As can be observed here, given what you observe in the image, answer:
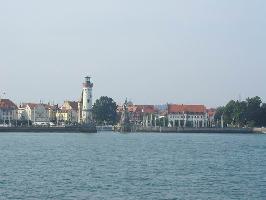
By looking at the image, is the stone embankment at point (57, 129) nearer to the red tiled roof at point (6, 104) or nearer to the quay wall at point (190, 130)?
the quay wall at point (190, 130)

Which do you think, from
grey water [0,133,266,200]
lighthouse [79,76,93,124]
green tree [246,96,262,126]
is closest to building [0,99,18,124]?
lighthouse [79,76,93,124]

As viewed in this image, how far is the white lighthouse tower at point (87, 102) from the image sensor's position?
155712 mm

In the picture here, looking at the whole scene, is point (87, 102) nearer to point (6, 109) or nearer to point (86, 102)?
point (86, 102)

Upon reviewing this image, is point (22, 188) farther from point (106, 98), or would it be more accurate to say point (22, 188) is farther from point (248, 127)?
point (106, 98)

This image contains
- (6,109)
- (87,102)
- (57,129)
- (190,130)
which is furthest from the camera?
(6,109)

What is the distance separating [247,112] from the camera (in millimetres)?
159375

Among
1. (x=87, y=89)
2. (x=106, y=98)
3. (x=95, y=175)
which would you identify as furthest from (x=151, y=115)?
(x=95, y=175)

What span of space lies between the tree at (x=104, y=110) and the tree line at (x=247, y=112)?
30.9 metres

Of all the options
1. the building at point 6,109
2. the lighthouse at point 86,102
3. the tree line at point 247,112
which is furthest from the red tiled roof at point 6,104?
the tree line at point 247,112

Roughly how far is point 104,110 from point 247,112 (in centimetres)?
3859

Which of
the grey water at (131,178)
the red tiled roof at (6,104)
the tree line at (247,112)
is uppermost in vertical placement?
the red tiled roof at (6,104)

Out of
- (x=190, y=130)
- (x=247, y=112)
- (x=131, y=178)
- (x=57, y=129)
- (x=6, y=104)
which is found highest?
(x=6, y=104)

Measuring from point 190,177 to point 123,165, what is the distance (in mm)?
9642

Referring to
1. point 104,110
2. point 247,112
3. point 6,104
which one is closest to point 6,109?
point 6,104
